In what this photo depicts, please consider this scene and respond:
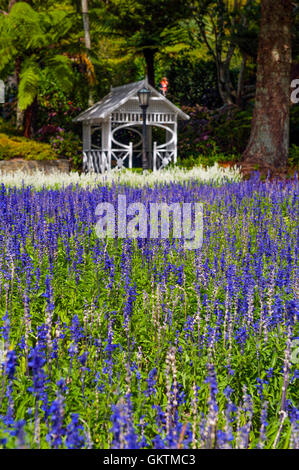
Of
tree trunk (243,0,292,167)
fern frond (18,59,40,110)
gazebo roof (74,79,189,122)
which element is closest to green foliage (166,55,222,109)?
gazebo roof (74,79,189,122)

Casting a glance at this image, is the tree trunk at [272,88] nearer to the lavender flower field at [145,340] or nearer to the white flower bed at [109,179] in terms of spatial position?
the white flower bed at [109,179]

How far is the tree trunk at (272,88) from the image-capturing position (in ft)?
45.1

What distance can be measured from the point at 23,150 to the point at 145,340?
52.6 ft

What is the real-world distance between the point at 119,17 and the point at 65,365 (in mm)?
24484

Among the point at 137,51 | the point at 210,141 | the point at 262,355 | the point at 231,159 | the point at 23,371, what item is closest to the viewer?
the point at 23,371

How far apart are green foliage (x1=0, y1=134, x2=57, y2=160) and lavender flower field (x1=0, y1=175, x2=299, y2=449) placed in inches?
457

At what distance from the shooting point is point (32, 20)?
18875 mm

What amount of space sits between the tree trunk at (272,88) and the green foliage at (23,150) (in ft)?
25.0

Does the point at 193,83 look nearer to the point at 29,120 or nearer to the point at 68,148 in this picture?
the point at 68,148

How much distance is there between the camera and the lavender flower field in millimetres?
2311

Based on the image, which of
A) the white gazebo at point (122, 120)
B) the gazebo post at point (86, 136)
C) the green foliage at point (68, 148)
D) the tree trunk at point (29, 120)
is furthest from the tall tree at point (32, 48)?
the gazebo post at point (86, 136)

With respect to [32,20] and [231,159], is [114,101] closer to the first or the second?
[32,20]

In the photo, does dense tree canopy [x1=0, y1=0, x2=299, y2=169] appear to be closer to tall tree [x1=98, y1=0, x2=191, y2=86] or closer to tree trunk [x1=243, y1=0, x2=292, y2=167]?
tall tree [x1=98, y1=0, x2=191, y2=86]

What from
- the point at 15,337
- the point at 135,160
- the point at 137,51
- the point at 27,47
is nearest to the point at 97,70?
the point at 137,51
